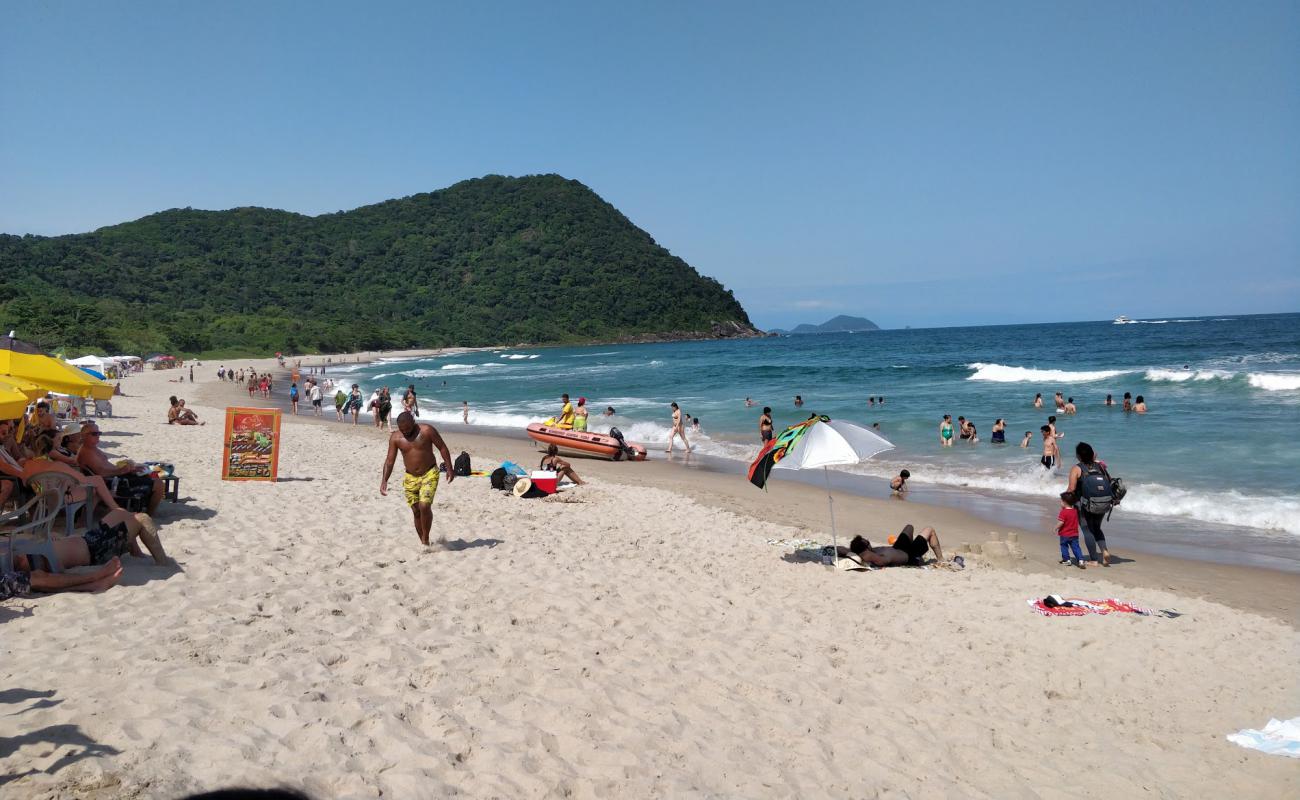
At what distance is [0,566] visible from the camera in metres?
4.99

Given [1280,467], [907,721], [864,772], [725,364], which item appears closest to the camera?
[864,772]

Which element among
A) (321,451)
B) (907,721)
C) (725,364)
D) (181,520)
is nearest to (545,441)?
(321,451)

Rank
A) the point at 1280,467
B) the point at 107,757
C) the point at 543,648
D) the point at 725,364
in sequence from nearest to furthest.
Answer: the point at 107,757
the point at 543,648
the point at 1280,467
the point at 725,364

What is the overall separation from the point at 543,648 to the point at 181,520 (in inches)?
190

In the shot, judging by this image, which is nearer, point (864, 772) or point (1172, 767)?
point (864, 772)

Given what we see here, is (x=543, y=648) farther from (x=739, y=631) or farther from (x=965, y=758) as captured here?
(x=965, y=758)

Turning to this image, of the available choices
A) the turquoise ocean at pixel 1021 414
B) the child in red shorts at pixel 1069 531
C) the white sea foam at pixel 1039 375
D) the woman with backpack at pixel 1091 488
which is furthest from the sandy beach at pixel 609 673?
the white sea foam at pixel 1039 375

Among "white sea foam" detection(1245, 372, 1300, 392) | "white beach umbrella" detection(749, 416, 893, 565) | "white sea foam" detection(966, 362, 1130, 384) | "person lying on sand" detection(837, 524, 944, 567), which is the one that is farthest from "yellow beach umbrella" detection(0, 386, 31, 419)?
"white sea foam" detection(966, 362, 1130, 384)

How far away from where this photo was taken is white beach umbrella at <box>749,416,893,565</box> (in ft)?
24.7

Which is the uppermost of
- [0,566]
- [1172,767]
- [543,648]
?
[0,566]

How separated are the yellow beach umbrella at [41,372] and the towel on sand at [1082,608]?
9414mm

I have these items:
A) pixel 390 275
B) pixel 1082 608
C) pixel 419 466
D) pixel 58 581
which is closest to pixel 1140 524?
pixel 1082 608

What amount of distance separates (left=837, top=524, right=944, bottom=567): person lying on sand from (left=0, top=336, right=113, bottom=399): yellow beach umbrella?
806 centimetres

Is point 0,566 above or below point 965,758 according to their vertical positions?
above
